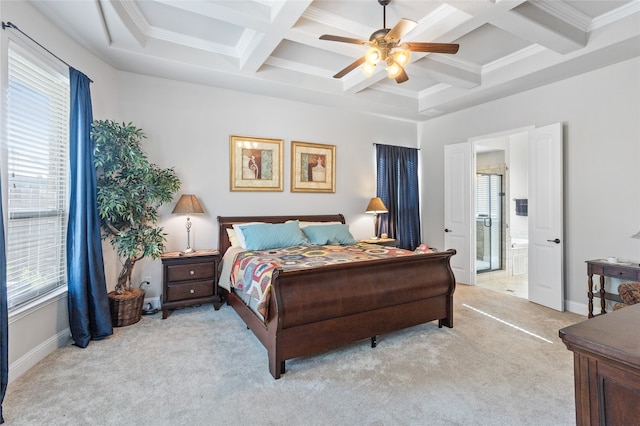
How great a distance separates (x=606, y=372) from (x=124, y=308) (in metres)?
3.82

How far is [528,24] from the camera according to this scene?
2773mm

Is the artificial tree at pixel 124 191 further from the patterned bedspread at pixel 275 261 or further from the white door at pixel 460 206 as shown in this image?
the white door at pixel 460 206

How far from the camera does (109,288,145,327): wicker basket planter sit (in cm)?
323

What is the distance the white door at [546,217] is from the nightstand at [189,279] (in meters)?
4.17

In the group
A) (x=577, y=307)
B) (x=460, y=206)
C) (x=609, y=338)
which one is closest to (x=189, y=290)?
(x=609, y=338)

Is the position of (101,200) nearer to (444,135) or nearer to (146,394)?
(146,394)

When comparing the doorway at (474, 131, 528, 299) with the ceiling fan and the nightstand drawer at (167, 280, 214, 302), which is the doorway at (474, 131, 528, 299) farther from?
the nightstand drawer at (167, 280, 214, 302)

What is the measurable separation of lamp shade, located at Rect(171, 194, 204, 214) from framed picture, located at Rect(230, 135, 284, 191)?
0.63 meters

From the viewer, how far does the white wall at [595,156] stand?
3293 mm

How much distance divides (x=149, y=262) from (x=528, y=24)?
4.84m

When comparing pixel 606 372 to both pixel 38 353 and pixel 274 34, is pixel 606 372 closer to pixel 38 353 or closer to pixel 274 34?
pixel 274 34

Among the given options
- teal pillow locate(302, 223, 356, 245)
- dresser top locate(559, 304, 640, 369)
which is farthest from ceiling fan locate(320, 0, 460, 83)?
teal pillow locate(302, 223, 356, 245)

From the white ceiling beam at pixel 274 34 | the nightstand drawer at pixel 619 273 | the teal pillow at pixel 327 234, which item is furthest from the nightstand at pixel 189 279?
the nightstand drawer at pixel 619 273

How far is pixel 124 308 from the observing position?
10.7 feet
